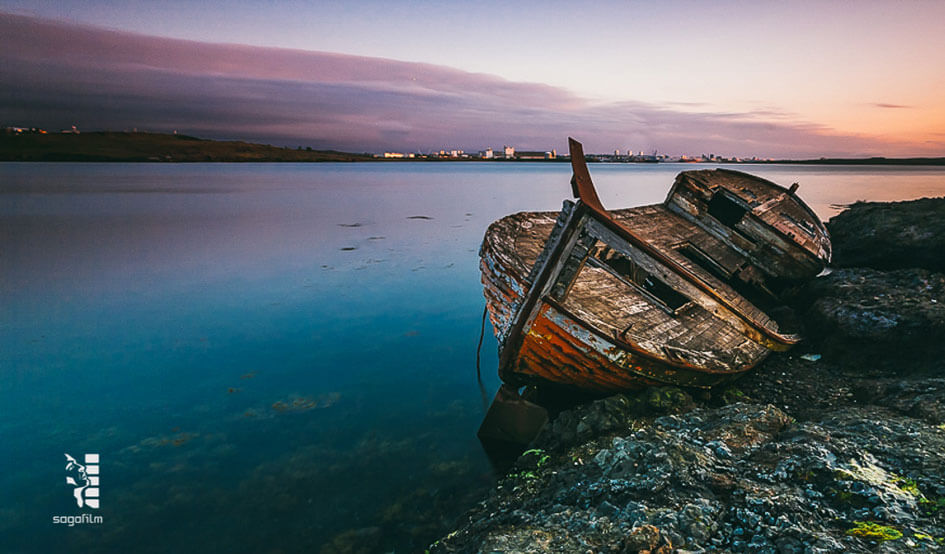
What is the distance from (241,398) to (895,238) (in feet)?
64.1

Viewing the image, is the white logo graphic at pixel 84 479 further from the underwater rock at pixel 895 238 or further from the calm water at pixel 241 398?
the underwater rock at pixel 895 238

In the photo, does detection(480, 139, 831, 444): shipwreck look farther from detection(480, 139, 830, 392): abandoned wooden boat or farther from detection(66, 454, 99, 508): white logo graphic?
detection(66, 454, 99, 508): white logo graphic

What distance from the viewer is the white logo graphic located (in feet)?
20.5

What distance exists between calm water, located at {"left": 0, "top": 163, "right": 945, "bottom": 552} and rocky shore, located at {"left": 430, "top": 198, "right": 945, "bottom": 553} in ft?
5.85

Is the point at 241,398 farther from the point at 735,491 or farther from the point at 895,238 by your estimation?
the point at 895,238

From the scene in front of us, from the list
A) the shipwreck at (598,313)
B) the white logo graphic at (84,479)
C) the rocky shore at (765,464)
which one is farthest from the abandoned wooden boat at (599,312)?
the white logo graphic at (84,479)

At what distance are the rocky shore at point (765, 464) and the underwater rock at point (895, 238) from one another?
565 centimetres

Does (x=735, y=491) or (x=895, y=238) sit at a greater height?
(x=895, y=238)

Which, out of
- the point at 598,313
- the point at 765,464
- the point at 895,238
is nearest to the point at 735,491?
the point at 765,464

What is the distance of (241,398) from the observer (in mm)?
8906

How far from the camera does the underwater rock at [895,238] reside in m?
12.4

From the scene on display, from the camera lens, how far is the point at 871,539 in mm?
3213

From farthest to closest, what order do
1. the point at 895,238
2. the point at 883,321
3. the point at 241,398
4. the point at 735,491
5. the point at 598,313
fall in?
the point at 895,238, the point at 241,398, the point at 883,321, the point at 598,313, the point at 735,491

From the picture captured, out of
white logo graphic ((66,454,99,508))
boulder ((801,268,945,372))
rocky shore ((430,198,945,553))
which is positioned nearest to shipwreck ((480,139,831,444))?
rocky shore ((430,198,945,553))
